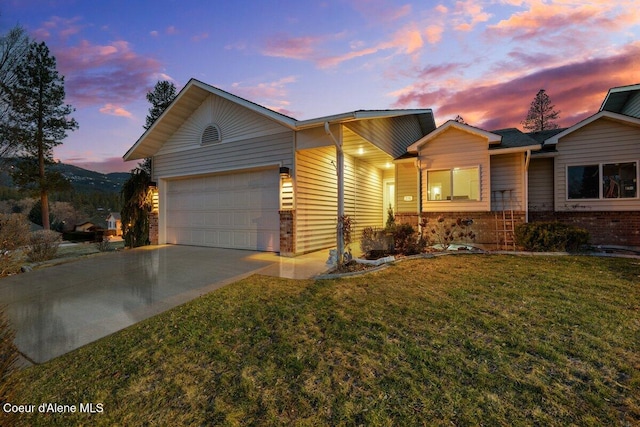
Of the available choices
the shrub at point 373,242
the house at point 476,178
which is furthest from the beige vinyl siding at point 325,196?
the house at point 476,178

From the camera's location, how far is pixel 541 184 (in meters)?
9.48

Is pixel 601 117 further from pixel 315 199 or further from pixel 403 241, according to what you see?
pixel 315 199

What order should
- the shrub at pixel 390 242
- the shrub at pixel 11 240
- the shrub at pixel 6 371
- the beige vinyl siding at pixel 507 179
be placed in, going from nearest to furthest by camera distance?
the shrub at pixel 6 371 < the shrub at pixel 11 240 < the shrub at pixel 390 242 < the beige vinyl siding at pixel 507 179

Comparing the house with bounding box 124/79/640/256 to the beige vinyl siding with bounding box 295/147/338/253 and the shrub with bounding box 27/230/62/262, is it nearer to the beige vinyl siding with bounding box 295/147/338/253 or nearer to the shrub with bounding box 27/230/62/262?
the beige vinyl siding with bounding box 295/147/338/253

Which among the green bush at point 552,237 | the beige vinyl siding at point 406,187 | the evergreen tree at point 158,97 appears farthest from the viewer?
the evergreen tree at point 158,97

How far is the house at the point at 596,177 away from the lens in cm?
817

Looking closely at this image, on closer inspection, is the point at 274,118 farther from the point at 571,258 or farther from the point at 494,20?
the point at 571,258

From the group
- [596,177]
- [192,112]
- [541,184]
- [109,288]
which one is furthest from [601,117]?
[109,288]

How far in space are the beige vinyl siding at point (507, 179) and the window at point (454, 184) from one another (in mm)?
702

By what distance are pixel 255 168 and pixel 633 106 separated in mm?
13467

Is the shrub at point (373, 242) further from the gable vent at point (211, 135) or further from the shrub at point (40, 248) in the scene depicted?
the shrub at point (40, 248)

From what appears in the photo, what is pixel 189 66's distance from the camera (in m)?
11.0

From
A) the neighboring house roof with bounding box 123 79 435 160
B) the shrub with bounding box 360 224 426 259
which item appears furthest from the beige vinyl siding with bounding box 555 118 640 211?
the shrub with bounding box 360 224 426 259

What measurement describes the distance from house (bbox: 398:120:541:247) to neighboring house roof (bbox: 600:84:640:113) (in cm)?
345
